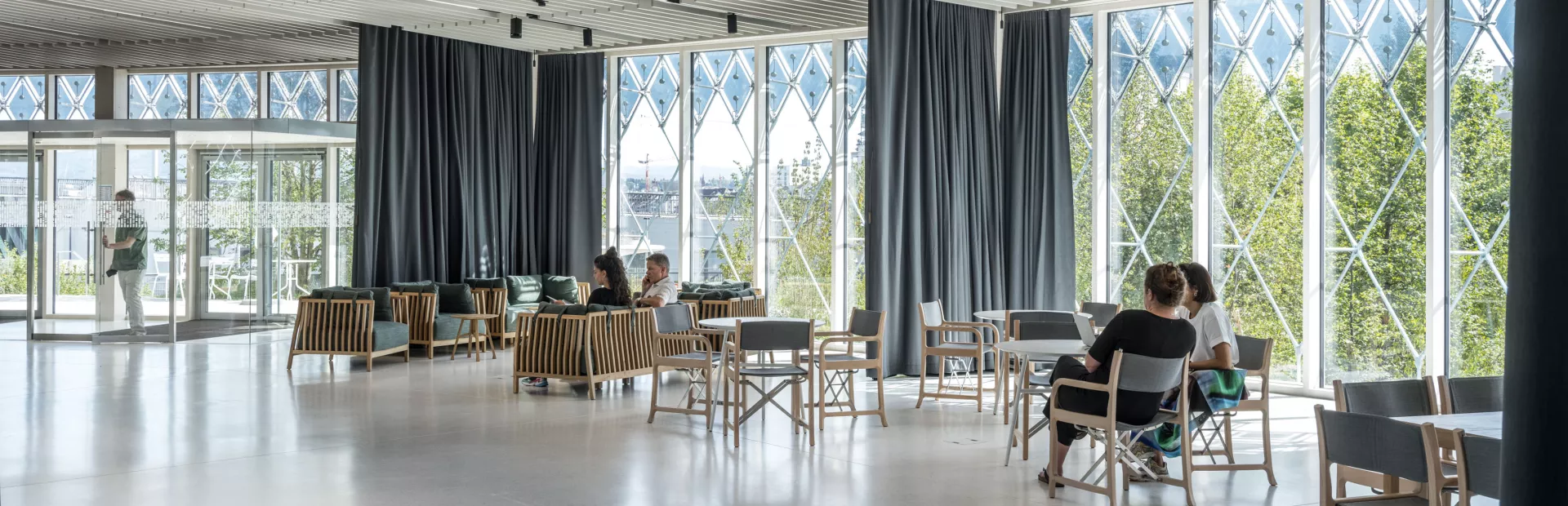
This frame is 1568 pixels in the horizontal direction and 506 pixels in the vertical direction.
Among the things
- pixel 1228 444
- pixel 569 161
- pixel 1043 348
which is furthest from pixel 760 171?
pixel 1228 444

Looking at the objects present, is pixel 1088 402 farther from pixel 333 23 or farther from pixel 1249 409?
pixel 333 23

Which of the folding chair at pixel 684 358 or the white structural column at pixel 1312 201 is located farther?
the white structural column at pixel 1312 201

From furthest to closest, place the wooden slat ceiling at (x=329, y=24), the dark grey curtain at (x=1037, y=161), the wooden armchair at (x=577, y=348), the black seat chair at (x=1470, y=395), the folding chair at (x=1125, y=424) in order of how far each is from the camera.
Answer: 1. the wooden slat ceiling at (x=329, y=24)
2. the dark grey curtain at (x=1037, y=161)
3. the wooden armchair at (x=577, y=348)
4. the folding chair at (x=1125, y=424)
5. the black seat chair at (x=1470, y=395)

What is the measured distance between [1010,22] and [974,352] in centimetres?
348

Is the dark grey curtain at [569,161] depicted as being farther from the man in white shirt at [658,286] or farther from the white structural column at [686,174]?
the man in white shirt at [658,286]

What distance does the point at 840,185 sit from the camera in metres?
11.1

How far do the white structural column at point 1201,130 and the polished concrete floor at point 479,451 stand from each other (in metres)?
1.54

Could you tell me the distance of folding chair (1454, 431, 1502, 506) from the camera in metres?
2.81

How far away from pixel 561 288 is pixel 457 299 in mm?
1525

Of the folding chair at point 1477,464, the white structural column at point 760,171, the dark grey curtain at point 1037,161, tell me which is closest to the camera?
the folding chair at point 1477,464

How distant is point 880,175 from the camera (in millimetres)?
8898

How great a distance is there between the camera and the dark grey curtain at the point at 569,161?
12422 mm

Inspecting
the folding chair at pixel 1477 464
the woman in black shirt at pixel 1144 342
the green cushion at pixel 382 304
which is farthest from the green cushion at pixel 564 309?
the folding chair at pixel 1477 464

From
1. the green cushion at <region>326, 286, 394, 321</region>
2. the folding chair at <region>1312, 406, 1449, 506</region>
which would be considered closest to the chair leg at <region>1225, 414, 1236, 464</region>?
the folding chair at <region>1312, 406, 1449, 506</region>
